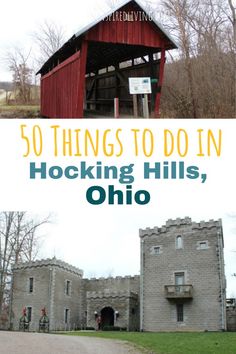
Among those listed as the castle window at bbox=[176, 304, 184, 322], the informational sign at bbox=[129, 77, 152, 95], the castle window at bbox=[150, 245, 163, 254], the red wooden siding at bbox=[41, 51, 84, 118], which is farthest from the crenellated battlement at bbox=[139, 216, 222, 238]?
the castle window at bbox=[176, 304, 184, 322]

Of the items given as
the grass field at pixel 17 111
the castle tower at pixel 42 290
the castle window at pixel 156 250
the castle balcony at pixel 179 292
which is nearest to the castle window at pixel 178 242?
the castle window at pixel 156 250

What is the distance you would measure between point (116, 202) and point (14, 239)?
3743mm

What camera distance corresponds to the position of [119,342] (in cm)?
1165

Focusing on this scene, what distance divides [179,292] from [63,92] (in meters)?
8.52

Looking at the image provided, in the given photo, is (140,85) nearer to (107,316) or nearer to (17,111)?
(17,111)

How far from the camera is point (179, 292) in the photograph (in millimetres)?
17312

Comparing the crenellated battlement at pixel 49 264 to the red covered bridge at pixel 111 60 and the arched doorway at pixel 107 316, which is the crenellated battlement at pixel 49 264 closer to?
the red covered bridge at pixel 111 60

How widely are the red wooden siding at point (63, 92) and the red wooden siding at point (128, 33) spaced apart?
1.90ft

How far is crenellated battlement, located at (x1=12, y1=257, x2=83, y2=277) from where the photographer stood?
480 inches

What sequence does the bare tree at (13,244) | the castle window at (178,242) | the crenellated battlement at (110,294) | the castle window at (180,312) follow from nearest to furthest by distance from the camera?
the bare tree at (13,244) → the castle window at (178,242) → the castle window at (180,312) → the crenellated battlement at (110,294)

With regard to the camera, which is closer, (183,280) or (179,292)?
(183,280)

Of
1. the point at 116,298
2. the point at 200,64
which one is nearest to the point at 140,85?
the point at 200,64

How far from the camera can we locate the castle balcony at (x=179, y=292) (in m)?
16.5

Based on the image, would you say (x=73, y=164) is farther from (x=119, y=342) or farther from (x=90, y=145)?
(x=119, y=342)
